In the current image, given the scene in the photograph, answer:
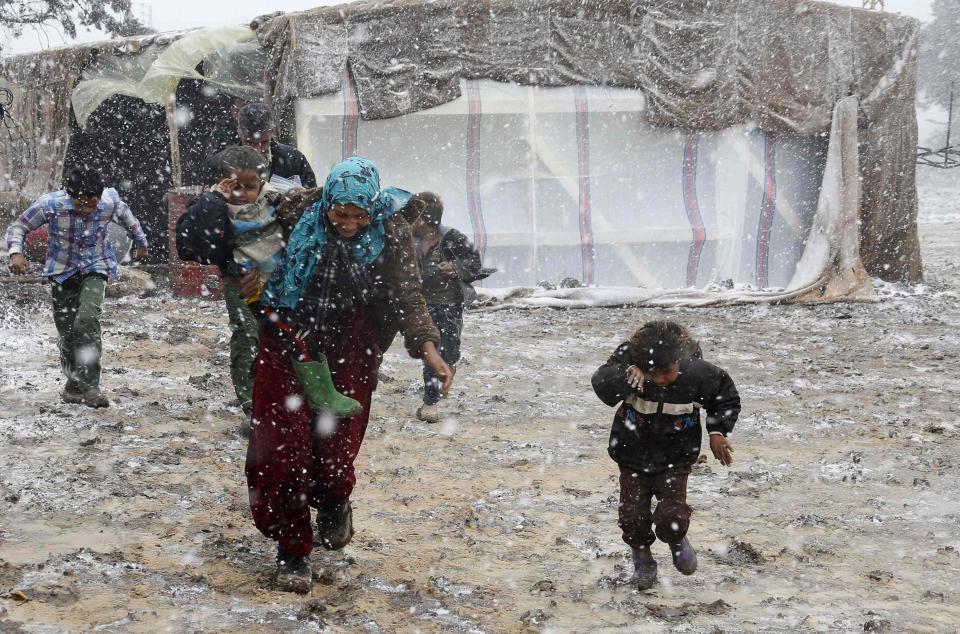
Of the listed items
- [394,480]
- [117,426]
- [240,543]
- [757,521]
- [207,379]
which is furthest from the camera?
[207,379]

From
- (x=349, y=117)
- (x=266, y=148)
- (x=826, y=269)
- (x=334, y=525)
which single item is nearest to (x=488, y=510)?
(x=334, y=525)

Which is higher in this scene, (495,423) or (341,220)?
(341,220)

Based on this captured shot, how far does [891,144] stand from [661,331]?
945cm

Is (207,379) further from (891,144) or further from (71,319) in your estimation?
(891,144)

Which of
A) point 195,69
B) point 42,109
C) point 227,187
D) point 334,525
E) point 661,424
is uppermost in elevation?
point 195,69

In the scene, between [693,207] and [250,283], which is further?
[693,207]

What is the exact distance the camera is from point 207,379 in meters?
6.31

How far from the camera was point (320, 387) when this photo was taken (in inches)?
112

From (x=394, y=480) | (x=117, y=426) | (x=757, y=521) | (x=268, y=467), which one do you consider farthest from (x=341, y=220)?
(x=117, y=426)

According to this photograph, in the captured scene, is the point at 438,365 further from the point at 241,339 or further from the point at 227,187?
the point at 241,339

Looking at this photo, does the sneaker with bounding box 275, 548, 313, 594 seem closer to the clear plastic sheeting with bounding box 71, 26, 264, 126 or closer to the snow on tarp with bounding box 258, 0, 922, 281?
the snow on tarp with bounding box 258, 0, 922, 281

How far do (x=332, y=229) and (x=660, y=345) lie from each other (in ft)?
3.68

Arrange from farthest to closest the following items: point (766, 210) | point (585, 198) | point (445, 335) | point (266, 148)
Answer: point (766, 210) < point (585, 198) < point (445, 335) < point (266, 148)

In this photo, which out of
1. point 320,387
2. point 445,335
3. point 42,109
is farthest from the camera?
point 42,109
